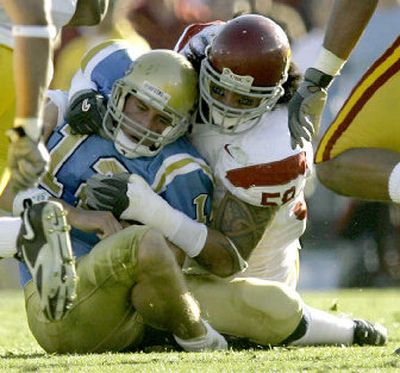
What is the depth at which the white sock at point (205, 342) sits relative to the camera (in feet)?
15.0

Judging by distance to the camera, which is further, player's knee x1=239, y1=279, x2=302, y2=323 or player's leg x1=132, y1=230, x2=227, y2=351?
player's knee x1=239, y1=279, x2=302, y2=323

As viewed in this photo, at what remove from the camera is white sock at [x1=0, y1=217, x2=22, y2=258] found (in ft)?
15.5

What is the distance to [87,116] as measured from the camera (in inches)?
190

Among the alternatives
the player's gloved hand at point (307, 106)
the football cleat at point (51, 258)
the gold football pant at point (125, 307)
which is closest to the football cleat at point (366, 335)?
the gold football pant at point (125, 307)

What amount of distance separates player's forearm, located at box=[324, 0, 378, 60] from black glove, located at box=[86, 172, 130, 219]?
0.86 meters

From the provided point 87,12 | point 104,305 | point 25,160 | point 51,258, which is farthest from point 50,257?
point 87,12

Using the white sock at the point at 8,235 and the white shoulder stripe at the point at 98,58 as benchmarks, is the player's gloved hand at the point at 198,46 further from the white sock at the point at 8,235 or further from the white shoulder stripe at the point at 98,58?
the white sock at the point at 8,235

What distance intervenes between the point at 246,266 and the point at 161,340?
361 mm

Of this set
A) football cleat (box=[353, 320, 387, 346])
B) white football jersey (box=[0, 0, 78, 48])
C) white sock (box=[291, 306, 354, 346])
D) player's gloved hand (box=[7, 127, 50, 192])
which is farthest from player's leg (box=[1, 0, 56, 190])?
football cleat (box=[353, 320, 387, 346])

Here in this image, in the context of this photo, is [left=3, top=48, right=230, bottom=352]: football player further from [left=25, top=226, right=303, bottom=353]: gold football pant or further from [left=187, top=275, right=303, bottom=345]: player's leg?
[left=187, top=275, right=303, bottom=345]: player's leg

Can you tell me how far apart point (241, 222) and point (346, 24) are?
30.5 inches

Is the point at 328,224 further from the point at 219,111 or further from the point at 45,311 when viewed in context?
the point at 45,311

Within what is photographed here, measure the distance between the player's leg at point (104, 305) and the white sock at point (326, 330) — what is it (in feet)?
1.63

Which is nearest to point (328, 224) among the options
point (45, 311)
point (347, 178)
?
point (347, 178)
